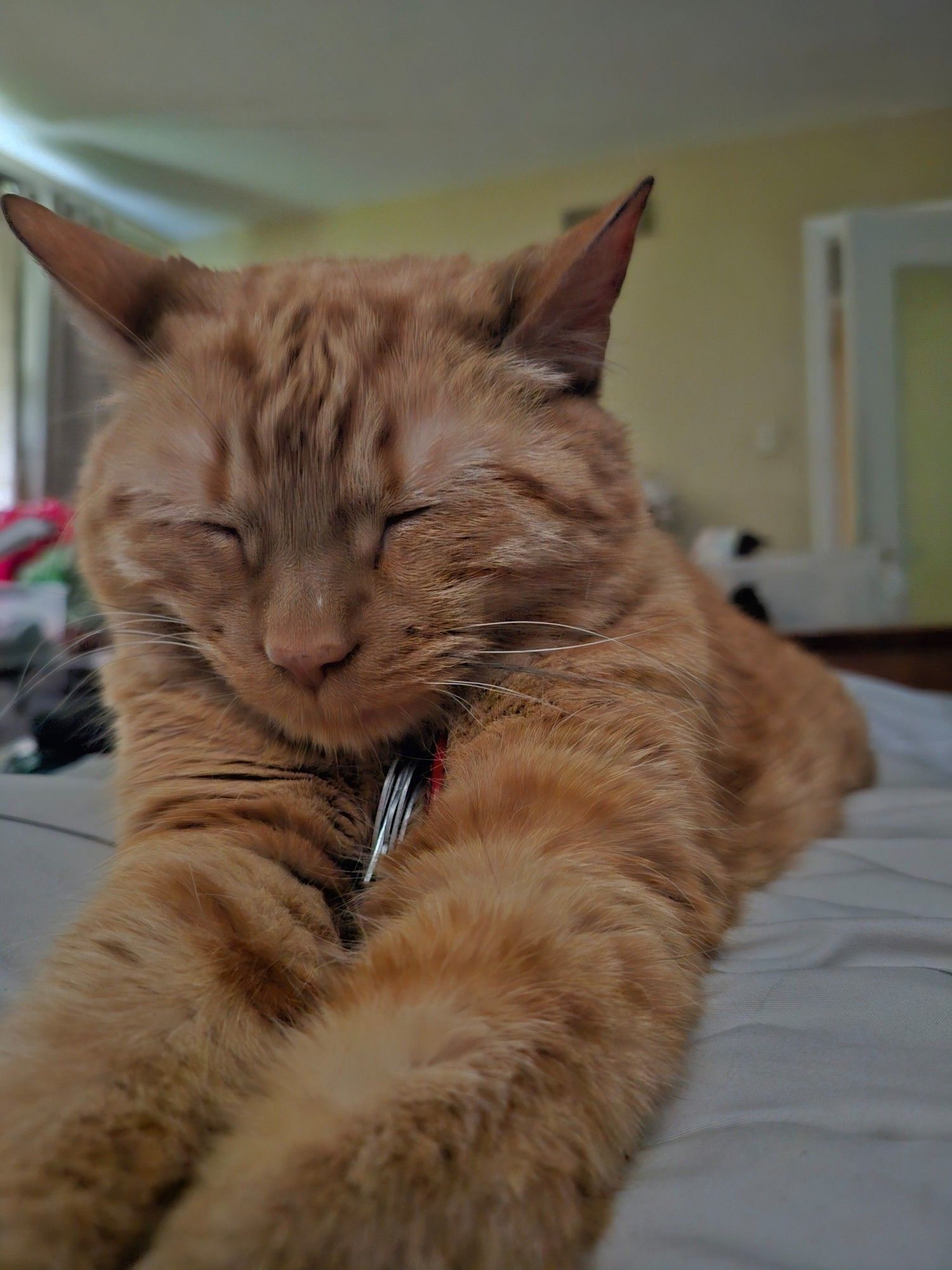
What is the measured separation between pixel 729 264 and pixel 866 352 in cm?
87

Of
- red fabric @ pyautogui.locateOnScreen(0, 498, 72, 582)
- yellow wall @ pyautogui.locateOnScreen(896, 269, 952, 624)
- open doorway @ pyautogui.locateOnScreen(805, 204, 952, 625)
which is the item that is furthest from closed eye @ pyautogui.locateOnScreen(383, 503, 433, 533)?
yellow wall @ pyautogui.locateOnScreen(896, 269, 952, 624)

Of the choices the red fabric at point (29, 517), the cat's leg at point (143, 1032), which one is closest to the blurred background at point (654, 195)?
the red fabric at point (29, 517)

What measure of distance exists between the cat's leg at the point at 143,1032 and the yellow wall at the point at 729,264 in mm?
3704

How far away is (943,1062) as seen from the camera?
61cm

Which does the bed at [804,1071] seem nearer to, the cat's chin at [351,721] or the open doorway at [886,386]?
the cat's chin at [351,721]

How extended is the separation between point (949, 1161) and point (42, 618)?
75.6 inches

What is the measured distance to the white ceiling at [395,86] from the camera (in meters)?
2.31

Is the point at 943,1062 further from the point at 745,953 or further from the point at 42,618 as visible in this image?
the point at 42,618

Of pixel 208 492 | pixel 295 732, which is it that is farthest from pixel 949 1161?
pixel 208 492

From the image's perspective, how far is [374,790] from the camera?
3.00 feet

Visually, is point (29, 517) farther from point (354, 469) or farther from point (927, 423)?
point (927, 423)

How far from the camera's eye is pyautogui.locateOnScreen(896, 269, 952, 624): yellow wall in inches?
175

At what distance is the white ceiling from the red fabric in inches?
34.8

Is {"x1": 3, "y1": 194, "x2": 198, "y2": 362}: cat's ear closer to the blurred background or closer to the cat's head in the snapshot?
the cat's head
